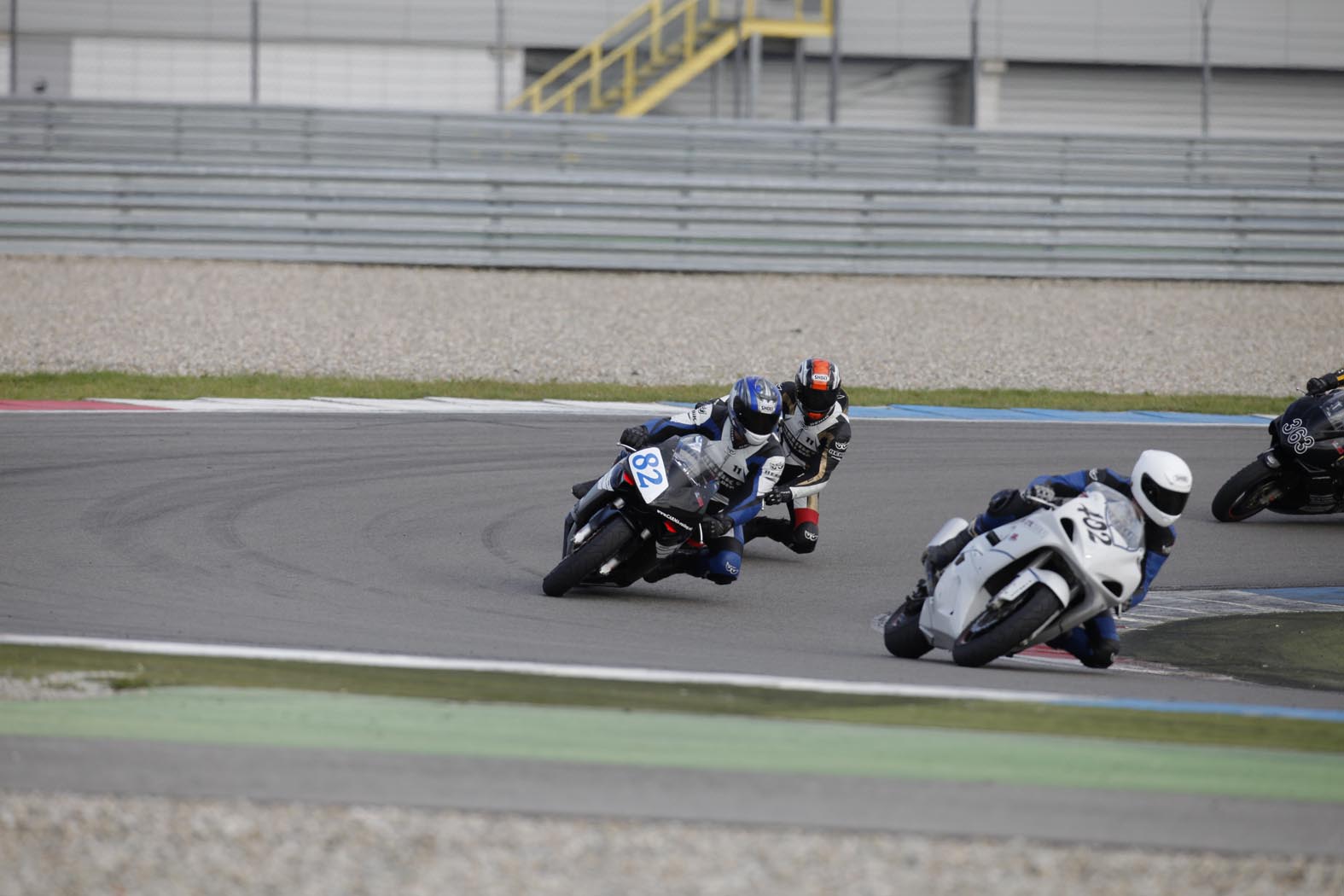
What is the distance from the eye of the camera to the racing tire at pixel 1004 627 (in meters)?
7.23

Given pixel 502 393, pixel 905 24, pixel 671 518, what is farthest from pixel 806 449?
pixel 905 24

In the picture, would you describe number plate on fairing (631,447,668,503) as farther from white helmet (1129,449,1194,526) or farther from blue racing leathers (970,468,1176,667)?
white helmet (1129,449,1194,526)

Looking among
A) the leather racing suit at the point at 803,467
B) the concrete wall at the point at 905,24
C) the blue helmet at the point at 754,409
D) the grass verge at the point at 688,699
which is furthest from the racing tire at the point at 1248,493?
the concrete wall at the point at 905,24

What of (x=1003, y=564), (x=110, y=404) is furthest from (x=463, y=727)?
(x=110, y=404)

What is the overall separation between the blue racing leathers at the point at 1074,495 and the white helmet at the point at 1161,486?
0.30 ft

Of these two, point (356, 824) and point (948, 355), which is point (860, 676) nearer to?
point (356, 824)

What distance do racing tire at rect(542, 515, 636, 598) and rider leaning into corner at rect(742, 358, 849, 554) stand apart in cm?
192

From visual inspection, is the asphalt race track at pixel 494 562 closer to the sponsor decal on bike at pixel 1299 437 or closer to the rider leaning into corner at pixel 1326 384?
the sponsor decal on bike at pixel 1299 437

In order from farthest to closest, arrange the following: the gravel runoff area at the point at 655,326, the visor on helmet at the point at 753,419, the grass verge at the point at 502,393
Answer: the gravel runoff area at the point at 655,326
the grass verge at the point at 502,393
the visor on helmet at the point at 753,419

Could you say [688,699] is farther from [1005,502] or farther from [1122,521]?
[1122,521]

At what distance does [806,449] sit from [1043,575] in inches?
140

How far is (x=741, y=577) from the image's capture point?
Answer: 10.2 meters

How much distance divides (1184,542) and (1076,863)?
747cm

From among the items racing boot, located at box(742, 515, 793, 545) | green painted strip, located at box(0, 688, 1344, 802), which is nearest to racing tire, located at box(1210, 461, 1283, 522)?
racing boot, located at box(742, 515, 793, 545)
